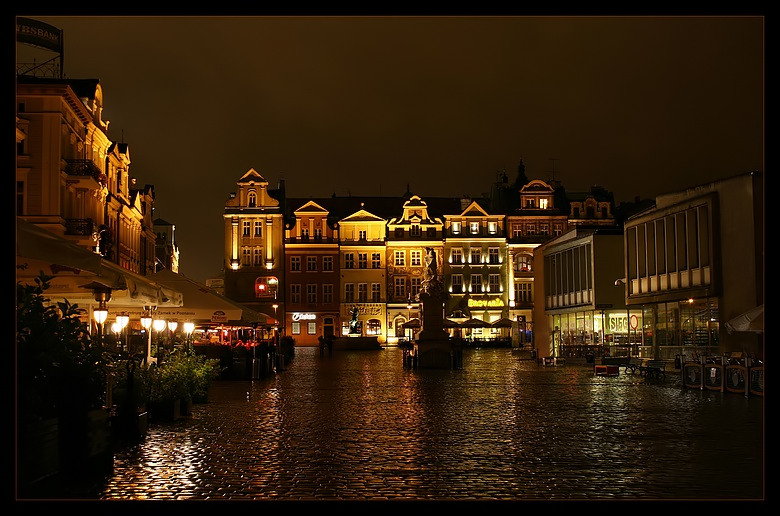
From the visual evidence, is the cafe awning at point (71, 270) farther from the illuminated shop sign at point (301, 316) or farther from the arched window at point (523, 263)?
the arched window at point (523, 263)

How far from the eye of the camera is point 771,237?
7.27 m

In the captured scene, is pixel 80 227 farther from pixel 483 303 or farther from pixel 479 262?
pixel 483 303

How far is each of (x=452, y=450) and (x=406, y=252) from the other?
264ft

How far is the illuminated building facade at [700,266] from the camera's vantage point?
1159 inches

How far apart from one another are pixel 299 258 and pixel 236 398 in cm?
7114

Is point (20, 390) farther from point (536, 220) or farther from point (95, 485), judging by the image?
point (536, 220)

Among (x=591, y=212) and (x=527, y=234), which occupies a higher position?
(x=591, y=212)

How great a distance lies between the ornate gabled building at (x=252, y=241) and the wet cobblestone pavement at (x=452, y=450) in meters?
68.0

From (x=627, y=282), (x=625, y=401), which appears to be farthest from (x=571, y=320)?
(x=625, y=401)

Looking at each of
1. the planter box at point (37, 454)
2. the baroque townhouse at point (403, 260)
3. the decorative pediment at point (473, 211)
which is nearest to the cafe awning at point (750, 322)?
the planter box at point (37, 454)

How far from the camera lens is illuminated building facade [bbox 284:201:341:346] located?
3575 inches

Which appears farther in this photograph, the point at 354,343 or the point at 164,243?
the point at 164,243

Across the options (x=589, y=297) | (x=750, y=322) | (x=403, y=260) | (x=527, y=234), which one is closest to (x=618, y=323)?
(x=589, y=297)

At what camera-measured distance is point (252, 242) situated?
292ft
